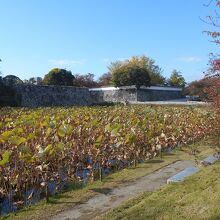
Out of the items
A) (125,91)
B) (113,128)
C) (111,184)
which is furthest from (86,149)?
(125,91)

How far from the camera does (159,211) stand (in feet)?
17.5

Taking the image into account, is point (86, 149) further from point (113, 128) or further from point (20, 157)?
point (20, 157)

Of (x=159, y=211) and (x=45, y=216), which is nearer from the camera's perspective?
(x=159, y=211)

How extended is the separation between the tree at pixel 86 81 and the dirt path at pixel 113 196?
5600 cm

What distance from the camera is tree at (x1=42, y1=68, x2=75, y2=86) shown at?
51.1m

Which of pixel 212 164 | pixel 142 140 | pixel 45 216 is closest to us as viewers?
pixel 45 216

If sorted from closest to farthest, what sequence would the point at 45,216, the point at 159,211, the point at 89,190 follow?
the point at 159,211 < the point at 45,216 < the point at 89,190

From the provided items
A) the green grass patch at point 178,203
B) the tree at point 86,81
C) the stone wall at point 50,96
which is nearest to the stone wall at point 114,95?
the tree at point 86,81

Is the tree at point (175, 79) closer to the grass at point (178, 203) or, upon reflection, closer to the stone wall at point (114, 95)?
the stone wall at point (114, 95)

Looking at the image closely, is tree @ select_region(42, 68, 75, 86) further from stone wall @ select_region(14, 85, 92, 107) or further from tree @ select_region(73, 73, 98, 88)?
stone wall @ select_region(14, 85, 92, 107)

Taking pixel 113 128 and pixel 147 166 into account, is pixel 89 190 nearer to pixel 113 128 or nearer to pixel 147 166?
pixel 147 166

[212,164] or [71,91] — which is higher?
[71,91]

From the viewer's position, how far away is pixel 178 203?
5.57 meters

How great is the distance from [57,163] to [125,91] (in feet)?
143
